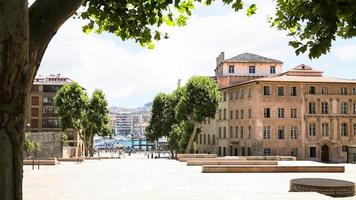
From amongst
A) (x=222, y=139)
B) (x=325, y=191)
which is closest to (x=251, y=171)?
(x=325, y=191)

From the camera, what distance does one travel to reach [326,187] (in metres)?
18.5

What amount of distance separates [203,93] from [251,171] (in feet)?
89.2

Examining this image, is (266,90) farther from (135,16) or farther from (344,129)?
(135,16)

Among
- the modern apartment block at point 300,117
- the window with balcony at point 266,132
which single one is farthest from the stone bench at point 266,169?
the window with balcony at point 266,132

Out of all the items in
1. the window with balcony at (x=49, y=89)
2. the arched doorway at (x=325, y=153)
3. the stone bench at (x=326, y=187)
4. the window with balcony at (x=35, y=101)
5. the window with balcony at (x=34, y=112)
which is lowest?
the arched doorway at (x=325, y=153)

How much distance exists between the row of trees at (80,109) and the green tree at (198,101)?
58.2 ft

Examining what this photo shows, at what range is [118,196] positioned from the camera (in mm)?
18406

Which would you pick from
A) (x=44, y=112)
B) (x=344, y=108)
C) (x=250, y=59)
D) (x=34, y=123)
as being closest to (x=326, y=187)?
(x=344, y=108)

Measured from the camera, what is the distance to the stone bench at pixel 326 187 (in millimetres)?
18500

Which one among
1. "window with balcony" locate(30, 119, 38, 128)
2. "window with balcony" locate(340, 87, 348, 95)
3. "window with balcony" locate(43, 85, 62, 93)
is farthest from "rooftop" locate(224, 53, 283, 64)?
"window with balcony" locate(30, 119, 38, 128)

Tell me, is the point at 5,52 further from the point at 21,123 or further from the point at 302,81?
the point at 302,81

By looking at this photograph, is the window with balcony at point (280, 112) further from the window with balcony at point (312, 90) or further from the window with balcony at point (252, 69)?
the window with balcony at point (252, 69)

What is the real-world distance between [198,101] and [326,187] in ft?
136

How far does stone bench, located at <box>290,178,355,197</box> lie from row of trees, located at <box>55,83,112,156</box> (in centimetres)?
5477
